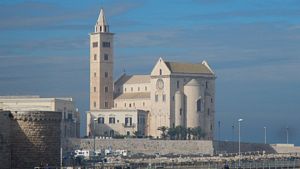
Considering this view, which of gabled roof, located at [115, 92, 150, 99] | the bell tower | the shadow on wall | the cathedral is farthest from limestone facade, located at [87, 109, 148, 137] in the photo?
the shadow on wall

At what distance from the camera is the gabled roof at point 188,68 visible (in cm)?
14000

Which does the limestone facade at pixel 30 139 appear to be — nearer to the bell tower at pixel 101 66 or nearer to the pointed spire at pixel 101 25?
the bell tower at pixel 101 66

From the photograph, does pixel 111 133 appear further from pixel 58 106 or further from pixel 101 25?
pixel 101 25

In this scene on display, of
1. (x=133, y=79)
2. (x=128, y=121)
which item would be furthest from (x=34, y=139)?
(x=133, y=79)

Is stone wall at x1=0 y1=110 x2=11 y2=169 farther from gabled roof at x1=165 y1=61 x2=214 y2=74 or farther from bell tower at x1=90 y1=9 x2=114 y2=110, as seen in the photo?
bell tower at x1=90 y1=9 x2=114 y2=110

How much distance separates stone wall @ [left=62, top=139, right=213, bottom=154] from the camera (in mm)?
120250

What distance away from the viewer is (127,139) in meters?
125

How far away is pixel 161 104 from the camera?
13775 centimetres

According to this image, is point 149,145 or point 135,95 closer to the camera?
point 149,145

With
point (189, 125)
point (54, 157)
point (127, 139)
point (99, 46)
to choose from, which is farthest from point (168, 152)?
point (54, 157)

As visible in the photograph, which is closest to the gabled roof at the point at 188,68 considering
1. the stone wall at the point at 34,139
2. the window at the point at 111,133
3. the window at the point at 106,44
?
the window at the point at 111,133

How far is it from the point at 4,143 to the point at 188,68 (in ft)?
314

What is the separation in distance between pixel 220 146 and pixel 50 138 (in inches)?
3258

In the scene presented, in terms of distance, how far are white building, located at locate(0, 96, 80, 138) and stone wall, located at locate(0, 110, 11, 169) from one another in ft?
243
